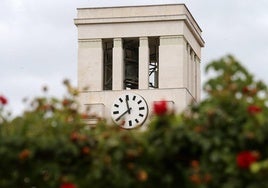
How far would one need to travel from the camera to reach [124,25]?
6059 cm

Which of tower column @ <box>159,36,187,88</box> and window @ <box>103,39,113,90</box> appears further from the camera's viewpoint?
window @ <box>103,39,113,90</box>

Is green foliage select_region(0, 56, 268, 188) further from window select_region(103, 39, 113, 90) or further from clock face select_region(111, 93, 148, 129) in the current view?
window select_region(103, 39, 113, 90)

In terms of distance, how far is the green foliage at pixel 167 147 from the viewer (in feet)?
47.0

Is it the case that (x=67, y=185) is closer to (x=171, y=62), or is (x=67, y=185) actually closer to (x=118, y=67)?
(x=118, y=67)

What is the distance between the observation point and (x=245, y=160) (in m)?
14.0

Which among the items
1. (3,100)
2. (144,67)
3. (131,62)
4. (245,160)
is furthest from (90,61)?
(245,160)

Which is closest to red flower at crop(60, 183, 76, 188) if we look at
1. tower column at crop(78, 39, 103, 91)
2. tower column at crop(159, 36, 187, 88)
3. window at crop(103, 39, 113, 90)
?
tower column at crop(159, 36, 187, 88)

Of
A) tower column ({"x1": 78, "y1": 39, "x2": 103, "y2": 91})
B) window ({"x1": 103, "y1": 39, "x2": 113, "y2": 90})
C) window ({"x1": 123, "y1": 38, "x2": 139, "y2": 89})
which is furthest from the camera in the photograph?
window ({"x1": 103, "y1": 39, "x2": 113, "y2": 90})

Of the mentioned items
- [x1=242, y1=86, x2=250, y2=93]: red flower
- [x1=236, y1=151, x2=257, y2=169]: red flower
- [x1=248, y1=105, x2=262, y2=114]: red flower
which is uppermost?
[x1=242, y1=86, x2=250, y2=93]: red flower

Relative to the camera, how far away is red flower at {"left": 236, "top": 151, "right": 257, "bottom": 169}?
549 inches

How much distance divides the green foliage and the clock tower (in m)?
43.8

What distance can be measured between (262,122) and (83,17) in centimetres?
4735

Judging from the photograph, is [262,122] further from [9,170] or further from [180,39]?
[180,39]

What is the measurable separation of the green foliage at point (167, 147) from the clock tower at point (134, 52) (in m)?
43.8
